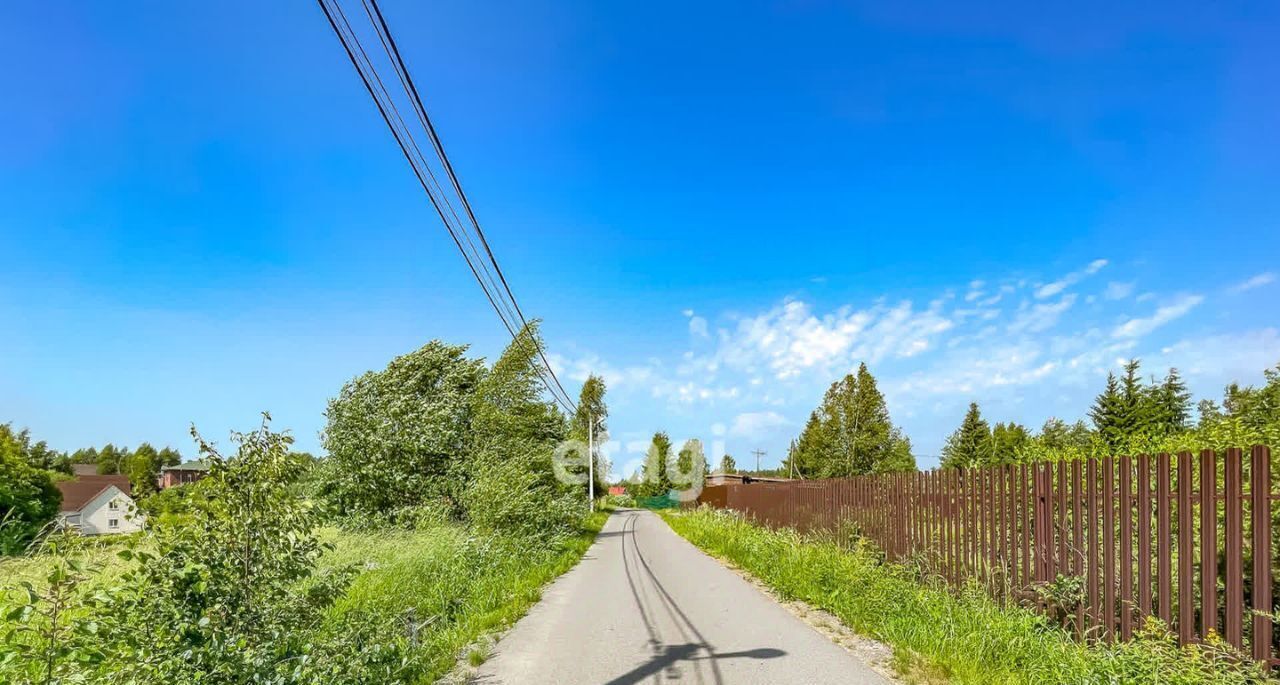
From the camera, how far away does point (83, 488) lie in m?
54.5

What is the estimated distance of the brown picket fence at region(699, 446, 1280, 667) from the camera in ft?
14.1

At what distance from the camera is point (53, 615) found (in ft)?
9.66

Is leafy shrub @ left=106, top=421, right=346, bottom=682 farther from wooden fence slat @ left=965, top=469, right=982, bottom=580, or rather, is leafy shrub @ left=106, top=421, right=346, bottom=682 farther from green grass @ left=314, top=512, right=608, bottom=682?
wooden fence slat @ left=965, top=469, right=982, bottom=580

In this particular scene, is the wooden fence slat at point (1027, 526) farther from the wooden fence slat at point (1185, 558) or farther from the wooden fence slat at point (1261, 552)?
the wooden fence slat at point (1261, 552)

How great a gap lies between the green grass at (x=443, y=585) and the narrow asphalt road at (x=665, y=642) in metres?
0.41

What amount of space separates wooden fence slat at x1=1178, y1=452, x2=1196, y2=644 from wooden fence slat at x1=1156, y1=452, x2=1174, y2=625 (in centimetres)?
12

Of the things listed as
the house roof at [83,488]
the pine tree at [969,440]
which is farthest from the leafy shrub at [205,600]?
the house roof at [83,488]

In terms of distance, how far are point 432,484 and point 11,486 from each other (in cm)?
2385

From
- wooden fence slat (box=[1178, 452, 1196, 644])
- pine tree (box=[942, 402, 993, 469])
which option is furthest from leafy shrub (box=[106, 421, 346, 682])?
pine tree (box=[942, 402, 993, 469])

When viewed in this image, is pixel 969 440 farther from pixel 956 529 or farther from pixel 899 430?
pixel 956 529

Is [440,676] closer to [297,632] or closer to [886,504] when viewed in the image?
[297,632]

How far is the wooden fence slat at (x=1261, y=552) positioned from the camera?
4.12 meters

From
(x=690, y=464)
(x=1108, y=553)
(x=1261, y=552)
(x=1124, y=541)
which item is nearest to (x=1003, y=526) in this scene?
(x=1108, y=553)

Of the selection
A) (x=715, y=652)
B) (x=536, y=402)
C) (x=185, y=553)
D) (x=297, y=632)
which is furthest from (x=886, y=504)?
(x=536, y=402)
